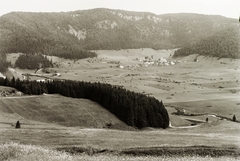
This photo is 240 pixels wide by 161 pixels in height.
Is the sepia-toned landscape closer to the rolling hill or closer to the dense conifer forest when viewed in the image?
the rolling hill

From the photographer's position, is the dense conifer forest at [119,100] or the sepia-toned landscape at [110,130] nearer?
the sepia-toned landscape at [110,130]

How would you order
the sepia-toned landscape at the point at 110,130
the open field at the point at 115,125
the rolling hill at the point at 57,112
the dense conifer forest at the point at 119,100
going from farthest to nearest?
the dense conifer forest at the point at 119,100, the rolling hill at the point at 57,112, the open field at the point at 115,125, the sepia-toned landscape at the point at 110,130

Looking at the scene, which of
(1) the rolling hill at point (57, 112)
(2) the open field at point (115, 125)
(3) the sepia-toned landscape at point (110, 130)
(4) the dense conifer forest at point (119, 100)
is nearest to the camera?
(3) the sepia-toned landscape at point (110, 130)

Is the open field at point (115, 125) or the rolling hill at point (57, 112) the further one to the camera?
the rolling hill at point (57, 112)

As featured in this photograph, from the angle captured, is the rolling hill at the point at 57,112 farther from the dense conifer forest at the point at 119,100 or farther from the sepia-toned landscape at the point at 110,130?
the dense conifer forest at the point at 119,100

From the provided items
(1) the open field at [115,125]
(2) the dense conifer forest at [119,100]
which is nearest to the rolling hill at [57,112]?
(1) the open field at [115,125]

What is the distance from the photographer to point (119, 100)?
110 m

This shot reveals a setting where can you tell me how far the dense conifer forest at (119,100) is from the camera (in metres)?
103

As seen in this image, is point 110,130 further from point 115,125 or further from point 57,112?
point 115,125

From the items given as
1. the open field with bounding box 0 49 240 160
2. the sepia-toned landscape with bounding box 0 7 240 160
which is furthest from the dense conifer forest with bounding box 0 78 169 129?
the open field with bounding box 0 49 240 160

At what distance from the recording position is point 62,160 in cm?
2903

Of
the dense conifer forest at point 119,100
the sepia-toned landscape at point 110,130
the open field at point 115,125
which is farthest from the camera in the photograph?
the dense conifer forest at point 119,100

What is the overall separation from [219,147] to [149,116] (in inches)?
2599

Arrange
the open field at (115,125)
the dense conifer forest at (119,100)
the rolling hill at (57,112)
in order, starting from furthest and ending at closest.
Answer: the dense conifer forest at (119,100) < the rolling hill at (57,112) < the open field at (115,125)
